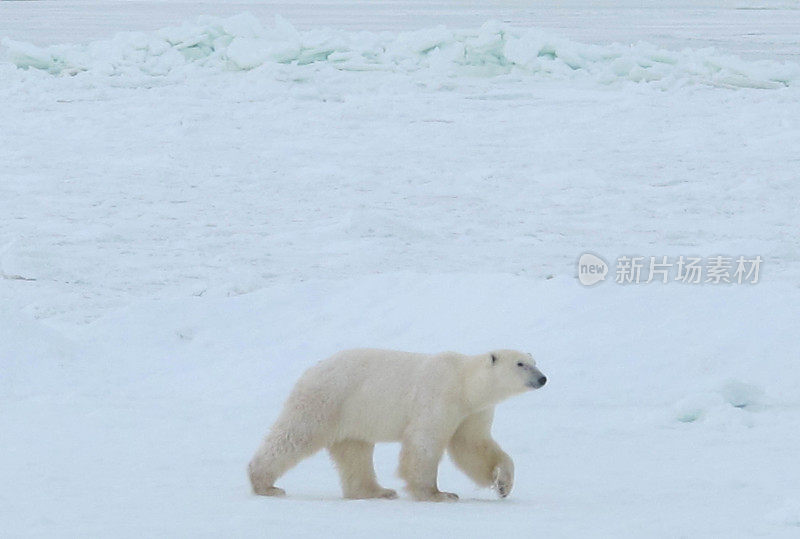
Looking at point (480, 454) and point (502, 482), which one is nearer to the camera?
point (502, 482)

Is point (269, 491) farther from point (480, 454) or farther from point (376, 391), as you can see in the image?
point (480, 454)

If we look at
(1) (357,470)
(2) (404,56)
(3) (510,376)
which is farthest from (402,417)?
(2) (404,56)

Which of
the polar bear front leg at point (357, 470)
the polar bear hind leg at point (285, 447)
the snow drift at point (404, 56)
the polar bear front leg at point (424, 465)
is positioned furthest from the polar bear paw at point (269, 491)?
the snow drift at point (404, 56)

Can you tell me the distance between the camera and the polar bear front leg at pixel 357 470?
11.2ft

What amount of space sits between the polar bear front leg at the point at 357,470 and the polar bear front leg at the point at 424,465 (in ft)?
0.50

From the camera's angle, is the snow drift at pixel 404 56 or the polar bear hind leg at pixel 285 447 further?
the snow drift at pixel 404 56

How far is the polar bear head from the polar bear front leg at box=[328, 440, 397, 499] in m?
0.45

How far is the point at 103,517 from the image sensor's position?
2914mm

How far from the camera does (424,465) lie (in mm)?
3264

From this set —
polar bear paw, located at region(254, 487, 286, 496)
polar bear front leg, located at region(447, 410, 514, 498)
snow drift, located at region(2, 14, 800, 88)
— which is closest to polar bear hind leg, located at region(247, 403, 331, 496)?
polar bear paw, located at region(254, 487, 286, 496)

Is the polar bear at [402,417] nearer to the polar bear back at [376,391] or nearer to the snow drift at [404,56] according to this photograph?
the polar bear back at [376,391]

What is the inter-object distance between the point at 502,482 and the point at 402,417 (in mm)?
329

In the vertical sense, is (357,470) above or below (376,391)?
below

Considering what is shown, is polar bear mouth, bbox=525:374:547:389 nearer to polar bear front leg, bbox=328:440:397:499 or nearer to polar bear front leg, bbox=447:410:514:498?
polar bear front leg, bbox=447:410:514:498
